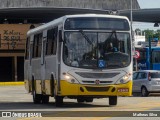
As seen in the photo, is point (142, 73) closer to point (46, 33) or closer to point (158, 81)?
point (158, 81)

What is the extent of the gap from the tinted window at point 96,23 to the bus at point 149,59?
115 feet

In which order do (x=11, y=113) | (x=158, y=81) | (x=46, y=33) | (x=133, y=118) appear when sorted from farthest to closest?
(x=158, y=81), (x=46, y=33), (x=11, y=113), (x=133, y=118)

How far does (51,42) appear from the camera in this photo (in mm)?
24203

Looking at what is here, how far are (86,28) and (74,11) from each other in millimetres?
37719

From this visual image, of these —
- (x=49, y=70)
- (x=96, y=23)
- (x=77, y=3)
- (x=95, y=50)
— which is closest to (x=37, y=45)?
(x=49, y=70)

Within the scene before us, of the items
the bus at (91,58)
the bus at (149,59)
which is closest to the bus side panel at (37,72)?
the bus at (91,58)

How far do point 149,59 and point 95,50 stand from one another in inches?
1459

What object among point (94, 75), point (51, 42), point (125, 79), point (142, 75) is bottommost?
point (142, 75)

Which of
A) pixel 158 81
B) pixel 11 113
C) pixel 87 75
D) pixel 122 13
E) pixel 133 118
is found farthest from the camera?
pixel 122 13

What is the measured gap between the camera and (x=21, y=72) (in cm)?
6203

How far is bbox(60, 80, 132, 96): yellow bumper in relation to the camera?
877 inches

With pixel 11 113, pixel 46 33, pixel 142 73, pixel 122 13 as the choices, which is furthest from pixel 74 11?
pixel 11 113

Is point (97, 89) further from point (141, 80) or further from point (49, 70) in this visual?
point (141, 80)

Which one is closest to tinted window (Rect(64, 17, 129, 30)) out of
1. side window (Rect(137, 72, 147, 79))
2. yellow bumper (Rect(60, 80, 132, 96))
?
yellow bumper (Rect(60, 80, 132, 96))
